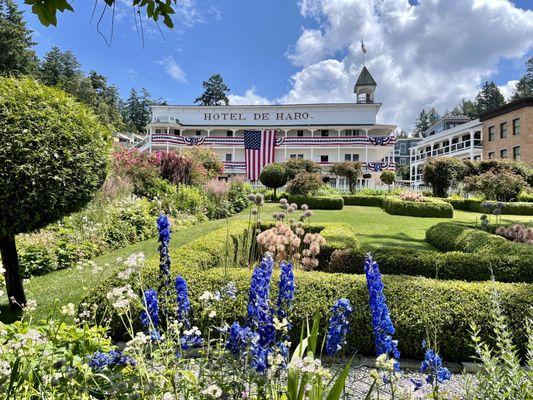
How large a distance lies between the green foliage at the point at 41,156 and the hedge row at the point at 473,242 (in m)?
5.82

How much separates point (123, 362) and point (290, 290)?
1021 millimetres

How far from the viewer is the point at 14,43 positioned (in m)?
39.3

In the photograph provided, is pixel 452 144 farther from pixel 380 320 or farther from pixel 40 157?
pixel 380 320

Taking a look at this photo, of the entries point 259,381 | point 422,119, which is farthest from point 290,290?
point 422,119

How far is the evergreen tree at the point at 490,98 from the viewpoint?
71.9m

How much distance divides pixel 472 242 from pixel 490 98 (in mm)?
80849

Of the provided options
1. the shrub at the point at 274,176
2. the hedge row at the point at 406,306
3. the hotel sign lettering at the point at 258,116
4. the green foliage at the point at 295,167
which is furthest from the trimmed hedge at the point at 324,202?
the hotel sign lettering at the point at 258,116

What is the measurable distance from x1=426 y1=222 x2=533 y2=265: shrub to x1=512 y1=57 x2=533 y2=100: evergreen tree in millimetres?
64869

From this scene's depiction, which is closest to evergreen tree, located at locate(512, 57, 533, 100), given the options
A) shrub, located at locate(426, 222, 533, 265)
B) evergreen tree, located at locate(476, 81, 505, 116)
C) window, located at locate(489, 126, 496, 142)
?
evergreen tree, located at locate(476, 81, 505, 116)

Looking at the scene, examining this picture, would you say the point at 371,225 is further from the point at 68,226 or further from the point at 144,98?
the point at 144,98

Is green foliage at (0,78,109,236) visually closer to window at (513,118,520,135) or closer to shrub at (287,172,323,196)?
shrub at (287,172,323,196)

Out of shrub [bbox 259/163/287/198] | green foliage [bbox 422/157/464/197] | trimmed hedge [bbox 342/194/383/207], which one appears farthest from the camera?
green foliage [bbox 422/157/464/197]

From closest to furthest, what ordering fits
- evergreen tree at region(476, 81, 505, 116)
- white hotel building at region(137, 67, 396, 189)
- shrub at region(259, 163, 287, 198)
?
shrub at region(259, 163, 287, 198), white hotel building at region(137, 67, 396, 189), evergreen tree at region(476, 81, 505, 116)

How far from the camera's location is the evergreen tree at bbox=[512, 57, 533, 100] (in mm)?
59059
